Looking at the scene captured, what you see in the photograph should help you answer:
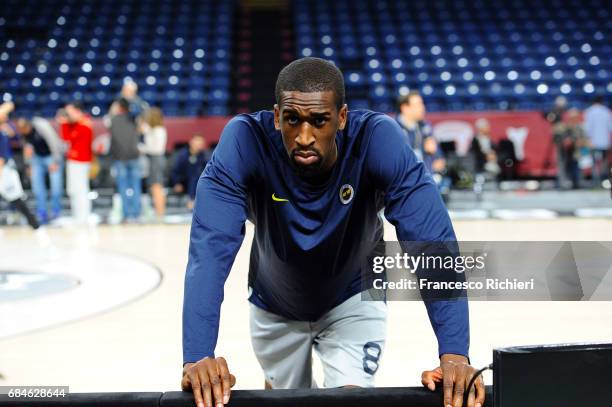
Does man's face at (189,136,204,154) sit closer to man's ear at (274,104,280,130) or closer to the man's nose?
man's ear at (274,104,280,130)

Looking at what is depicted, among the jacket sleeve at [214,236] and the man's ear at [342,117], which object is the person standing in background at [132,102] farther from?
the man's ear at [342,117]

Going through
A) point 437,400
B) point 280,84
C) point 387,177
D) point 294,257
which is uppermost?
point 280,84

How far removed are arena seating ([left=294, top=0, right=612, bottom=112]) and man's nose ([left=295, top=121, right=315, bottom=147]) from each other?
1342cm

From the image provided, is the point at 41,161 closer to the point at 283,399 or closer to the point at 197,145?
the point at 197,145

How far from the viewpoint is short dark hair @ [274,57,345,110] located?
1.81 metres

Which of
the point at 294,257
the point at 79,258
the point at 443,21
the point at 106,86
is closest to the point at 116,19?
the point at 106,86

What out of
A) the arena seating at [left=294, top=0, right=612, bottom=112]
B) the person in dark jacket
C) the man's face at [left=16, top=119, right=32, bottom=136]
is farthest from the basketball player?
the arena seating at [left=294, top=0, right=612, bottom=112]

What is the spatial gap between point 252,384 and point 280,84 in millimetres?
2215

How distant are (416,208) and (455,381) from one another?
19.6 inches

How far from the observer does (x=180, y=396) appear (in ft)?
5.15

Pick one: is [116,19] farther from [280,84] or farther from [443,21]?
[280,84]

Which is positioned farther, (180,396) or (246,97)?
(246,97)

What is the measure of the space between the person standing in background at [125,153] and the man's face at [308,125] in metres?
8.71

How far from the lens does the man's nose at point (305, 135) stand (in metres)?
1.81
